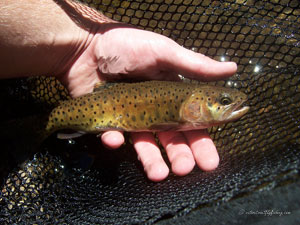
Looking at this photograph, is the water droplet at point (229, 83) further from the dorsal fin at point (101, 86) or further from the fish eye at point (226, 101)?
the dorsal fin at point (101, 86)

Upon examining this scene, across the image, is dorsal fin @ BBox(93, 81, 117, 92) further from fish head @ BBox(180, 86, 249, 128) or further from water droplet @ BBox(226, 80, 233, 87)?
water droplet @ BBox(226, 80, 233, 87)

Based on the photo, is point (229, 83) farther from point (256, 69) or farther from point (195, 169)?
point (195, 169)

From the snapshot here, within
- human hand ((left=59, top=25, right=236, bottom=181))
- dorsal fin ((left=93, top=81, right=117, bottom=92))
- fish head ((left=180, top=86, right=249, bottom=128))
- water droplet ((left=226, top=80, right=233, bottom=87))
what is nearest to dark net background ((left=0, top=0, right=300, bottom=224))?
water droplet ((left=226, top=80, right=233, bottom=87))

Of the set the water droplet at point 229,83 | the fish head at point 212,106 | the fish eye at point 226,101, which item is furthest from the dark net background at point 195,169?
the fish eye at point 226,101

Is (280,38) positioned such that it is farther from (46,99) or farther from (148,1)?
(46,99)

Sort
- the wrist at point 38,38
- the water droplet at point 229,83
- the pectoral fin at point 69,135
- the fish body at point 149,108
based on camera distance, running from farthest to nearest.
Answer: the water droplet at point 229,83
the pectoral fin at point 69,135
the fish body at point 149,108
the wrist at point 38,38

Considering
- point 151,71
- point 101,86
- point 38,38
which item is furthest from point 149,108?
point 38,38
